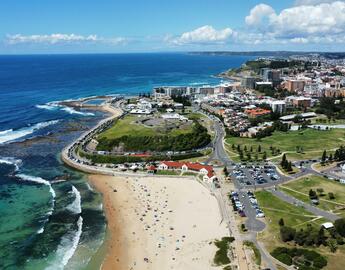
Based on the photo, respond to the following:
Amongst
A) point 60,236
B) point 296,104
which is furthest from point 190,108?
point 60,236

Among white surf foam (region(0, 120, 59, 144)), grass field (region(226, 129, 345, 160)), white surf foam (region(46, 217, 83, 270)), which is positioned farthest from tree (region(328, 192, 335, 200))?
white surf foam (region(0, 120, 59, 144))

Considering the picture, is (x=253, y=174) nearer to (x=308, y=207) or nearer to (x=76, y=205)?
(x=308, y=207)

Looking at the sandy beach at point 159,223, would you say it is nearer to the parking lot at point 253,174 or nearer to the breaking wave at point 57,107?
the parking lot at point 253,174

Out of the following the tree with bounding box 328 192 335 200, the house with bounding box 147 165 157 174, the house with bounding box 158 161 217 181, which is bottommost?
the house with bounding box 147 165 157 174

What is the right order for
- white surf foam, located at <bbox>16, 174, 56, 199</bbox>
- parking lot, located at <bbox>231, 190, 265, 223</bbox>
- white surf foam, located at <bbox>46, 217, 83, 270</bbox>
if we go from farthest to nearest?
1. white surf foam, located at <bbox>16, 174, 56, 199</bbox>
2. parking lot, located at <bbox>231, 190, 265, 223</bbox>
3. white surf foam, located at <bbox>46, 217, 83, 270</bbox>

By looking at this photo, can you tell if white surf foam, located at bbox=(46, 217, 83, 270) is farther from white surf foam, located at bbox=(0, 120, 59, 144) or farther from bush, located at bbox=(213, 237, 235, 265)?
white surf foam, located at bbox=(0, 120, 59, 144)

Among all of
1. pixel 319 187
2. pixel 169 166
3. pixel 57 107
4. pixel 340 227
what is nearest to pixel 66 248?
pixel 169 166
